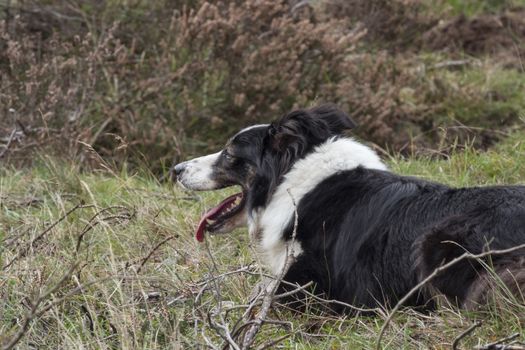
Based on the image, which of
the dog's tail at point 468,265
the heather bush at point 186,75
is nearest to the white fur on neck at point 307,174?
the dog's tail at point 468,265

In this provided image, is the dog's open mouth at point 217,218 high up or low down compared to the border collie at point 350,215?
down

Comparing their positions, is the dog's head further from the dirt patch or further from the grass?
the dirt patch

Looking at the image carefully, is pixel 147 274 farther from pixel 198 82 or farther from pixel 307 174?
pixel 198 82

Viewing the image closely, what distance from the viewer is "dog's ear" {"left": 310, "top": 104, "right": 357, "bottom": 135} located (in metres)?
4.49

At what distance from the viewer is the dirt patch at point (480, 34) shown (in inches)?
385

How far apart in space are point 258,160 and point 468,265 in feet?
4.16

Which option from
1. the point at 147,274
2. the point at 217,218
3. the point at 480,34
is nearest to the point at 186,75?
the point at 217,218

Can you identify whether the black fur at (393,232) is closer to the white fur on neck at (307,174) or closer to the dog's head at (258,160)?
the white fur on neck at (307,174)

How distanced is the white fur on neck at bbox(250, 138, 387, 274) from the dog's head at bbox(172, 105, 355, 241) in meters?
0.05

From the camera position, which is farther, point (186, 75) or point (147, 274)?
point (186, 75)

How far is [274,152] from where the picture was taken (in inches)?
176

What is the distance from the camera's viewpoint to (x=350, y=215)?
419 cm

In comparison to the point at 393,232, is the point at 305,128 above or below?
above

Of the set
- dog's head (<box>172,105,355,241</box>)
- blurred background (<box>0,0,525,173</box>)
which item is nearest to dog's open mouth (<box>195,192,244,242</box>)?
dog's head (<box>172,105,355,241</box>)
